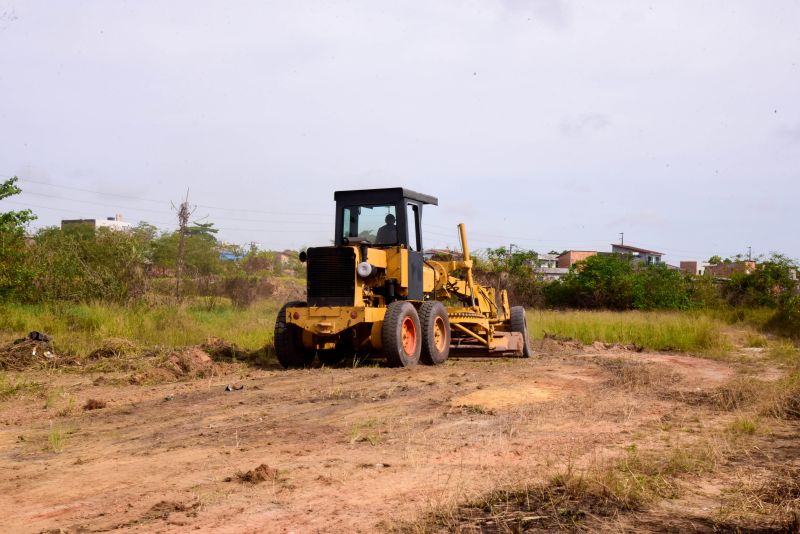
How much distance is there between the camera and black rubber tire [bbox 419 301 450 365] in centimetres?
1366

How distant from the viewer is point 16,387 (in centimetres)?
1071

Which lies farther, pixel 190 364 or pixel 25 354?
pixel 25 354

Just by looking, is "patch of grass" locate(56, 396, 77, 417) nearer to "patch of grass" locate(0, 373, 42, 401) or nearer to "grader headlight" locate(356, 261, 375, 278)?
"patch of grass" locate(0, 373, 42, 401)

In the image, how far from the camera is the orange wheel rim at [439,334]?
14406mm

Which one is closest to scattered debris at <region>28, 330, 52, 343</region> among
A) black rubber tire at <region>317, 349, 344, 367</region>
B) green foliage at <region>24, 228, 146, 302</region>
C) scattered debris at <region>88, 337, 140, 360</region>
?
scattered debris at <region>88, 337, 140, 360</region>

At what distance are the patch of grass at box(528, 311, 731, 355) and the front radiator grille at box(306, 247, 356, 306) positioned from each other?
28.5ft

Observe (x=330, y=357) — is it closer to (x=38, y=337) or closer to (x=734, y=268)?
(x=38, y=337)

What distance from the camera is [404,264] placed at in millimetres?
13750

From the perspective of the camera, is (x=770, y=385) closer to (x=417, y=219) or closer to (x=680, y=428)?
(x=680, y=428)

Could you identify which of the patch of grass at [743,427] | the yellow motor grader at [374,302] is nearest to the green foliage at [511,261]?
the yellow motor grader at [374,302]

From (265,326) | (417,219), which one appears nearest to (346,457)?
(417,219)

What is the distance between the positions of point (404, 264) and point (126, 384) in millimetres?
4861

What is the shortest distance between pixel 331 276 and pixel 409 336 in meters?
1.66

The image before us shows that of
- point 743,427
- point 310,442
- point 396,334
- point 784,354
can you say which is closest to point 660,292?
point 784,354
